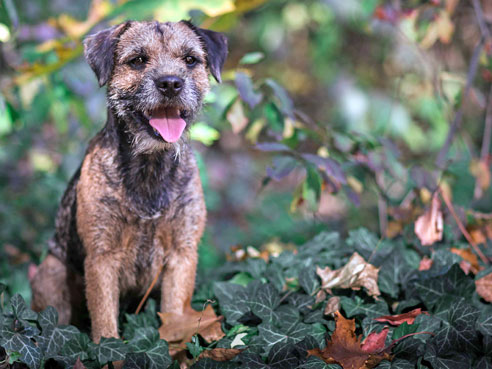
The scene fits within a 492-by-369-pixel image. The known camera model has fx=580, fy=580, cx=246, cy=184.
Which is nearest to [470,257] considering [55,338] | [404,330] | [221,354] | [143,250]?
[404,330]

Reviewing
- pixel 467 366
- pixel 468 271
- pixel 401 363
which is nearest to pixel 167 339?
pixel 401 363

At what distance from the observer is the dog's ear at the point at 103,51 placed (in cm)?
261

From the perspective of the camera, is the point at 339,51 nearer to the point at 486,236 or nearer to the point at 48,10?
the point at 48,10

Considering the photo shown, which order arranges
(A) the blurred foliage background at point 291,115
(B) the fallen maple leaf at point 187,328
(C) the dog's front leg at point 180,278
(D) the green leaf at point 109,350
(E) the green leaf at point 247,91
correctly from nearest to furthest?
1. (D) the green leaf at point 109,350
2. (B) the fallen maple leaf at point 187,328
3. (C) the dog's front leg at point 180,278
4. (E) the green leaf at point 247,91
5. (A) the blurred foliage background at point 291,115

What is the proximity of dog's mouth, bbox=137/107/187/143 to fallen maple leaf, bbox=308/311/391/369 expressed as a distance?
1.08m

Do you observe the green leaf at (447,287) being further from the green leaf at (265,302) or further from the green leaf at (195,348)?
the green leaf at (195,348)

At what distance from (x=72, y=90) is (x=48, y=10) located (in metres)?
2.24

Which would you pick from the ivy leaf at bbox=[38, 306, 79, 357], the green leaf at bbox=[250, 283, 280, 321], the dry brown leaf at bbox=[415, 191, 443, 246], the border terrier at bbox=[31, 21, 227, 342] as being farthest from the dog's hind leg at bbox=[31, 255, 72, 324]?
the dry brown leaf at bbox=[415, 191, 443, 246]

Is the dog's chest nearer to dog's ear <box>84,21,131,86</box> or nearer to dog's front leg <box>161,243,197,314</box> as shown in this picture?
dog's front leg <box>161,243,197,314</box>

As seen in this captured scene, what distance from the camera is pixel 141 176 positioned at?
2.79 metres

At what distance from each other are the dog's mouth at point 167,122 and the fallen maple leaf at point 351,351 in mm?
1077

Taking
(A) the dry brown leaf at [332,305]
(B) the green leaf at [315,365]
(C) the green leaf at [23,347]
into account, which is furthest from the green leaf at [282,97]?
(C) the green leaf at [23,347]

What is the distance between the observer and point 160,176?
2.81m

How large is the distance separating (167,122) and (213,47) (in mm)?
473
